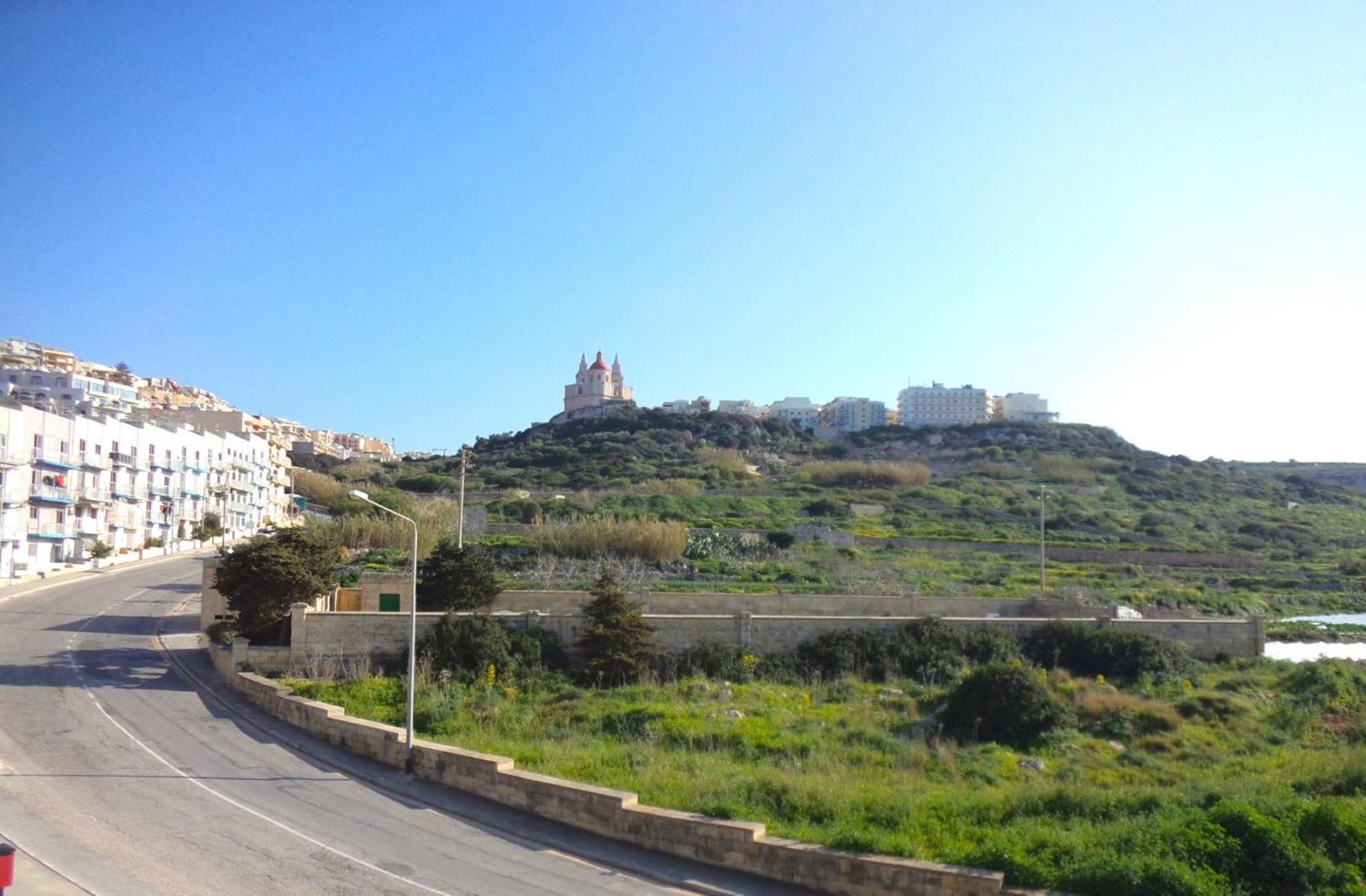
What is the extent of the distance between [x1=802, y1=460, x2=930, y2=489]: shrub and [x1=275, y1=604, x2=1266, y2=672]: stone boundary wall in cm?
5909

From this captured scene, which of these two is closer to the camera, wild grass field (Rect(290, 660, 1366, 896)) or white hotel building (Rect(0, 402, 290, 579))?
wild grass field (Rect(290, 660, 1366, 896))

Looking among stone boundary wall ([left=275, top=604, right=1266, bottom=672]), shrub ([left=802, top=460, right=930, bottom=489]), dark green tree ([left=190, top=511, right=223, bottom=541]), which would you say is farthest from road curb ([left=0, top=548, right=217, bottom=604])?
shrub ([left=802, top=460, right=930, bottom=489])

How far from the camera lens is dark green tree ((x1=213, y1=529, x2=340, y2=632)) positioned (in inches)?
953

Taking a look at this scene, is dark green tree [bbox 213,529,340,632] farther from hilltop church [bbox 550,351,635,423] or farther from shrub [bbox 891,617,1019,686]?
hilltop church [bbox 550,351,635,423]

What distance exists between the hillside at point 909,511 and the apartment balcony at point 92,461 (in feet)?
51.6

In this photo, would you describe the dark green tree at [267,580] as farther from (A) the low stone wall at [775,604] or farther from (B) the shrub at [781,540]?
(B) the shrub at [781,540]

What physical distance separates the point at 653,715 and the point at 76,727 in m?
10.2

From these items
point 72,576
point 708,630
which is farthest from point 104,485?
point 708,630

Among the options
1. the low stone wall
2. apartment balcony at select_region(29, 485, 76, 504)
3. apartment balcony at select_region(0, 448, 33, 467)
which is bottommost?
the low stone wall

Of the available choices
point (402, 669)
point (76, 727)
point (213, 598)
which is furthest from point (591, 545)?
point (76, 727)

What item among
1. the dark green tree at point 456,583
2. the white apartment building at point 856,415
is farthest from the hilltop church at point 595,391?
the dark green tree at point 456,583

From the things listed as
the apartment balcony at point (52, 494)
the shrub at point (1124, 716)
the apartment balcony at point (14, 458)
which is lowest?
the shrub at point (1124, 716)

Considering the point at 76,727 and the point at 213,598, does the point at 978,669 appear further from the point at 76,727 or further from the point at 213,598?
the point at 213,598

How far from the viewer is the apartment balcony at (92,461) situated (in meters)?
47.6
